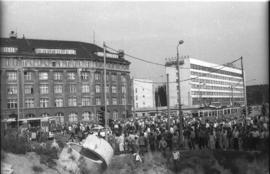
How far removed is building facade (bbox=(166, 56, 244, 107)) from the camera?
356 ft

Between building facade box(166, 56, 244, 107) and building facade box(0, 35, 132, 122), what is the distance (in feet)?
80.1

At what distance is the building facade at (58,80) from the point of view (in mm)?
75188

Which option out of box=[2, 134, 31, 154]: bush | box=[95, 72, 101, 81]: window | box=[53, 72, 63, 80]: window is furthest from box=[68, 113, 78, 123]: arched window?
box=[2, 134, 31, 154]: bush

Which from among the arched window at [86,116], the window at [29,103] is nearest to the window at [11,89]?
the window at [29,103]

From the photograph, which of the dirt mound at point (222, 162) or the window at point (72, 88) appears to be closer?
the dirt mound at point (222, 162)

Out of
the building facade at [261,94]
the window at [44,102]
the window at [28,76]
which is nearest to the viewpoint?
the building facade at [261,94]

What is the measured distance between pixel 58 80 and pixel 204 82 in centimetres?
5305

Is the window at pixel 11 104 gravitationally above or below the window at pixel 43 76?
below

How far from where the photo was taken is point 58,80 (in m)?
80.2

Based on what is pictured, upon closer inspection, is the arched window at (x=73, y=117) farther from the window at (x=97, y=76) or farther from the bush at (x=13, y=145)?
the bush at (x=13, y=145)

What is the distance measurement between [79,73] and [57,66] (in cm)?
512

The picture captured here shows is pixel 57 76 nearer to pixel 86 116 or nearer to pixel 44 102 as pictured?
pixel 44 102

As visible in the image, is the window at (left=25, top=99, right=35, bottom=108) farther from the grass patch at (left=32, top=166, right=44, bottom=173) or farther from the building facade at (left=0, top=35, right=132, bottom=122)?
the grass patch at (left=32, top=166, right=44, bottom=173)

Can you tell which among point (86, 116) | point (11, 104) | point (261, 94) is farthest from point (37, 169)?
point (86, 116)
